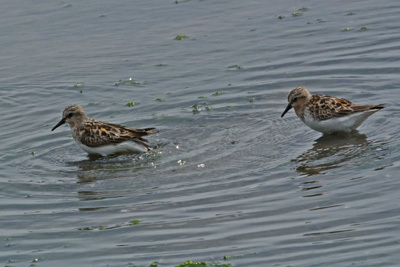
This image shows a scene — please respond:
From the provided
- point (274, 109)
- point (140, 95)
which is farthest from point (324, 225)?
point (140, 95)

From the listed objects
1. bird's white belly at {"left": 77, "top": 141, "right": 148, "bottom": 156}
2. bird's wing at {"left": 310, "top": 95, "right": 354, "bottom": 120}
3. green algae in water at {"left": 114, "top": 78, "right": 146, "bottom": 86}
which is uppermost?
green algae in water at {"left": 114, "top": 78, "right": 146, "bottom": 86}

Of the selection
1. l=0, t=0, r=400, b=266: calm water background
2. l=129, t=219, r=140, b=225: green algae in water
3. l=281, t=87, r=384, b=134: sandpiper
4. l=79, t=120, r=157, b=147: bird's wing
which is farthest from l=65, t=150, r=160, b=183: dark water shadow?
l=281, t=87, r=384, b=134: sandpiper

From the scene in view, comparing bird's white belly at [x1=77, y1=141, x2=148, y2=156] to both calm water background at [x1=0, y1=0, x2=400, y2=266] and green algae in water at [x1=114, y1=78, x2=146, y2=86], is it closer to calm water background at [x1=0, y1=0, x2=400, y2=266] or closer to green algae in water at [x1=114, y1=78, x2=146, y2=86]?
calm water background at [x1=0, y1=0, x2=400, y2=266]

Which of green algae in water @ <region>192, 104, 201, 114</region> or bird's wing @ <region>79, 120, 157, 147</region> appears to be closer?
bird's wing @ <region>79, 120, 157, 147</region>

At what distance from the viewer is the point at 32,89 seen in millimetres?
17812

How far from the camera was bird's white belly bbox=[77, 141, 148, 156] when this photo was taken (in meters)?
14.6

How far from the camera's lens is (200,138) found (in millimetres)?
14742

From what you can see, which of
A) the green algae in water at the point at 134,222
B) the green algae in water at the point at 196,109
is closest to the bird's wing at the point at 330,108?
the green algae in water at the point at 196,109

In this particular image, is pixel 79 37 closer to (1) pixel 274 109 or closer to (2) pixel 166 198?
(1) pixel 274 109

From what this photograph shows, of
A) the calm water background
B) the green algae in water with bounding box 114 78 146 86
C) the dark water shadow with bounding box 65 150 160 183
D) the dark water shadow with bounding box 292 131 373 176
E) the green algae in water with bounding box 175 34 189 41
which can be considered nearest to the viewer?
the calm water background

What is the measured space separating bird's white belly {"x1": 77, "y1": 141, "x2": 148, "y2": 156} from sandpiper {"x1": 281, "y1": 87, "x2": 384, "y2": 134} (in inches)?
115

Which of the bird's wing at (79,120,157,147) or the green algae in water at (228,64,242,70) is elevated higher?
the green algae in water at (228,64,242,70)

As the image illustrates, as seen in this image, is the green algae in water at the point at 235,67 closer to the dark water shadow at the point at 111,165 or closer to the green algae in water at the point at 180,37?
the green algae in water at the point at 180,37

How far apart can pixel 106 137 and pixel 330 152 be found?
3.88 meters
